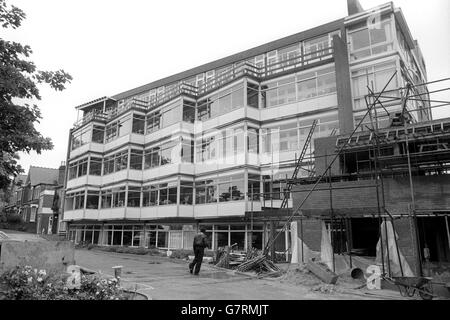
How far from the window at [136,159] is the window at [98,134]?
20.3 ft

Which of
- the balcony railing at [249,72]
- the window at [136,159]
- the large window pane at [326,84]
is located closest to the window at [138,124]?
the balcony railing at [249,72]

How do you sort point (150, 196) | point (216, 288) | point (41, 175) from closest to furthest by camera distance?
point (216, 288) < point (150, 196) < point (41, 175)

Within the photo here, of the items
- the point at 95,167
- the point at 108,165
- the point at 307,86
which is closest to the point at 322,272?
the point at 307,86

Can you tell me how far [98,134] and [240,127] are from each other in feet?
56.9

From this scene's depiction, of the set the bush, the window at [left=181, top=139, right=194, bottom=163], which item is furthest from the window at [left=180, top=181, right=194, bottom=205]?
the bush

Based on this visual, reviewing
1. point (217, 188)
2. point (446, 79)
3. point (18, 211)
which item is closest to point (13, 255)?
point (446, 79)

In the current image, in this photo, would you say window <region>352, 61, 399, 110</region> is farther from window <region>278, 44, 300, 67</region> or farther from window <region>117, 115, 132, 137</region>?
window <region>117, 115, 132, 137</region>

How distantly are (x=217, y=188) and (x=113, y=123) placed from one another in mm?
14408

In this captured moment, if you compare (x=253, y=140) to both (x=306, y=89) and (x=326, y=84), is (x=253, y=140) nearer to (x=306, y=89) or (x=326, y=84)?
(x=306, y=89)

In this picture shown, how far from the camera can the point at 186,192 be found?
2720cm

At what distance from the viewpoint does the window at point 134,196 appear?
101 feet

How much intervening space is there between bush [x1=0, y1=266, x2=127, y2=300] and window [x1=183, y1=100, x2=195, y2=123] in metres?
21.3

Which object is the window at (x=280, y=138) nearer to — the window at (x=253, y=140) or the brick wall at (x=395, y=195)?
the window at (x=253, y=140)
